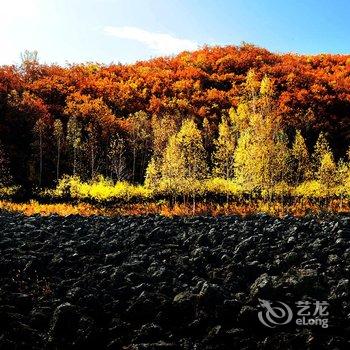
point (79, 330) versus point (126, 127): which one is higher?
point (126, 127)

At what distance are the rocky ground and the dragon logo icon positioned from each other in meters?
0.09

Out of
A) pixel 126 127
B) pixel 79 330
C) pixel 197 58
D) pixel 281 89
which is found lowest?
pixel 79 330

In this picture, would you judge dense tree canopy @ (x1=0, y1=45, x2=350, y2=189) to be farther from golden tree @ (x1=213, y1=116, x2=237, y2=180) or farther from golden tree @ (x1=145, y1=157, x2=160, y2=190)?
golden tree @ (x1=145, y1=157, x2=160, y2=190)

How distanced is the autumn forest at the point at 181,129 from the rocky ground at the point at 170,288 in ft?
85.3

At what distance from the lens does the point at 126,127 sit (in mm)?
75812

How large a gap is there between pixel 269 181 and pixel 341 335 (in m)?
38.9

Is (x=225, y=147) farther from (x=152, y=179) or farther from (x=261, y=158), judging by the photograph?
(x=261, y=158)

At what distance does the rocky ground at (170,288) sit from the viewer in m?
11.7

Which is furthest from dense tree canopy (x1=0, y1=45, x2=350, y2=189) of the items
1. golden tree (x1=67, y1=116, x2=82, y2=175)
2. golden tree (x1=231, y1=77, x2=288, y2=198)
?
golden tree (x1=231, y1=77, x2=288, y2=198)

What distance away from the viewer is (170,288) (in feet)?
48.0

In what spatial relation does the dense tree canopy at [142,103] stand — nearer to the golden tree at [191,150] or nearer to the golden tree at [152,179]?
the golden tree at [152,179]

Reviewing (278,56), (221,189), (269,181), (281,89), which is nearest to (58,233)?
(269,181)

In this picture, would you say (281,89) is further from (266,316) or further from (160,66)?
(266,316)

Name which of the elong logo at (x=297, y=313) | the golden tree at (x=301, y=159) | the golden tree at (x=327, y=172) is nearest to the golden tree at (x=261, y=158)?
the golden tree at (x=301, y=159)
